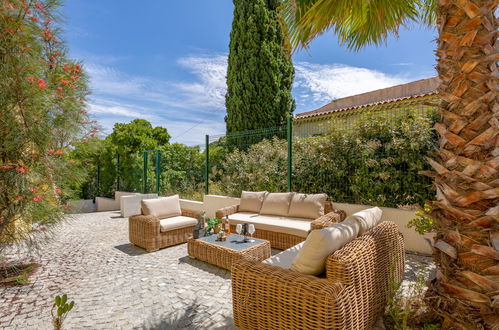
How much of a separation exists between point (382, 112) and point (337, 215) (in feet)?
7.19

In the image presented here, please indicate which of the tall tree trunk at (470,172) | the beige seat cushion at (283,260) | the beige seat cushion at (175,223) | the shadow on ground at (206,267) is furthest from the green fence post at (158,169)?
the tall tree trunk at (470,172)

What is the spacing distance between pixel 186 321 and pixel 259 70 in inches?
379

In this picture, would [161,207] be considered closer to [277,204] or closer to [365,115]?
[277,204]

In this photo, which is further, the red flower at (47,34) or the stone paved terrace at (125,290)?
the red flower at (47,34)

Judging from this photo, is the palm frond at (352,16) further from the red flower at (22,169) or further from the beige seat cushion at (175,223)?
the red flower at (22,169)

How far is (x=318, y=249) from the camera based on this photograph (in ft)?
6.36

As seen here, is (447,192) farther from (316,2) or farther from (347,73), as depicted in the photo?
(347,73)

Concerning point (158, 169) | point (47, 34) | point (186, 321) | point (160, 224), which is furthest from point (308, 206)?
point (158, 169)

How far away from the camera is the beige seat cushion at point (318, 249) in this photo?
1.94 m

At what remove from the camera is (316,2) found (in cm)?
303

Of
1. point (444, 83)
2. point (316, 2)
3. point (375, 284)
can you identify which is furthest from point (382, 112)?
point (375, 284)

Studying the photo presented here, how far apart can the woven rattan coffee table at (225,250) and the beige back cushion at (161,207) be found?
Answer: 4.03 feet

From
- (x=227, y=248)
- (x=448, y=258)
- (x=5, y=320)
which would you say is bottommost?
(x=5, y=320)

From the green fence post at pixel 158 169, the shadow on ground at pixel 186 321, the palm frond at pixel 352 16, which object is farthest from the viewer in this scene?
the green fence post at pixel 158 169
